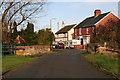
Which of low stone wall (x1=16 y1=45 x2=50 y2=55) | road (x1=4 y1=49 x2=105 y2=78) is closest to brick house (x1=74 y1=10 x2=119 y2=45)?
low stone wall (x1=16 y1=45 x2=50 y2=55)

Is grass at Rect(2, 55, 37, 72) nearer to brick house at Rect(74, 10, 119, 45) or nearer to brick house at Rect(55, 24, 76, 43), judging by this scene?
brick house at Rect(74, 10, 119, 45)

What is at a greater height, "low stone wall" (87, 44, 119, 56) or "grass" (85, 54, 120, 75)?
"low stone wall" (87, 44, 119, 56)

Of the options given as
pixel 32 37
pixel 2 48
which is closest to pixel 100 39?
pixel 32 37

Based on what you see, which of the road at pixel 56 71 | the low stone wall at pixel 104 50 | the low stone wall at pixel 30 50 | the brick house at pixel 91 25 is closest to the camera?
the road at pixel 56 71

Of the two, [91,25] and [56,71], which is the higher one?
[91,25]

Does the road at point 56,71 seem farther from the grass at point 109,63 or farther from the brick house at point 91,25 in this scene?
the brick house at point 91,25

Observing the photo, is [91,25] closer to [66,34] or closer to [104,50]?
[66,34]

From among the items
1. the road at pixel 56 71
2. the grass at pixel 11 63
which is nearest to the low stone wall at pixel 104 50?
the road at pixel 56 71

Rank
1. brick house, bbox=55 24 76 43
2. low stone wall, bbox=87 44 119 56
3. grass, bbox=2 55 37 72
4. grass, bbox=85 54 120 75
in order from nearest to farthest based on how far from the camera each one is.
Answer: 1. grass, bbox=85 54 120 75
2. grass, bbox=2 55 37 72
3. low stone wall, bbox=87 44 119 56
4. brick house, bbox=55 24 76 43

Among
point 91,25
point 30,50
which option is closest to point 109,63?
point 30,50

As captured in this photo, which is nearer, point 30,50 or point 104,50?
point 104,50

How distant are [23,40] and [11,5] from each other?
24.9 feet

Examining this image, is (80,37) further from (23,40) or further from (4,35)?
(4,35)

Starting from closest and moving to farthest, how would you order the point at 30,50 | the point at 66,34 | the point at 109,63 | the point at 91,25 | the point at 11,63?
the point at 109,63 → the point at 11,63 → the point at 30,50 → the point at 91,25 → the point at 66,34
